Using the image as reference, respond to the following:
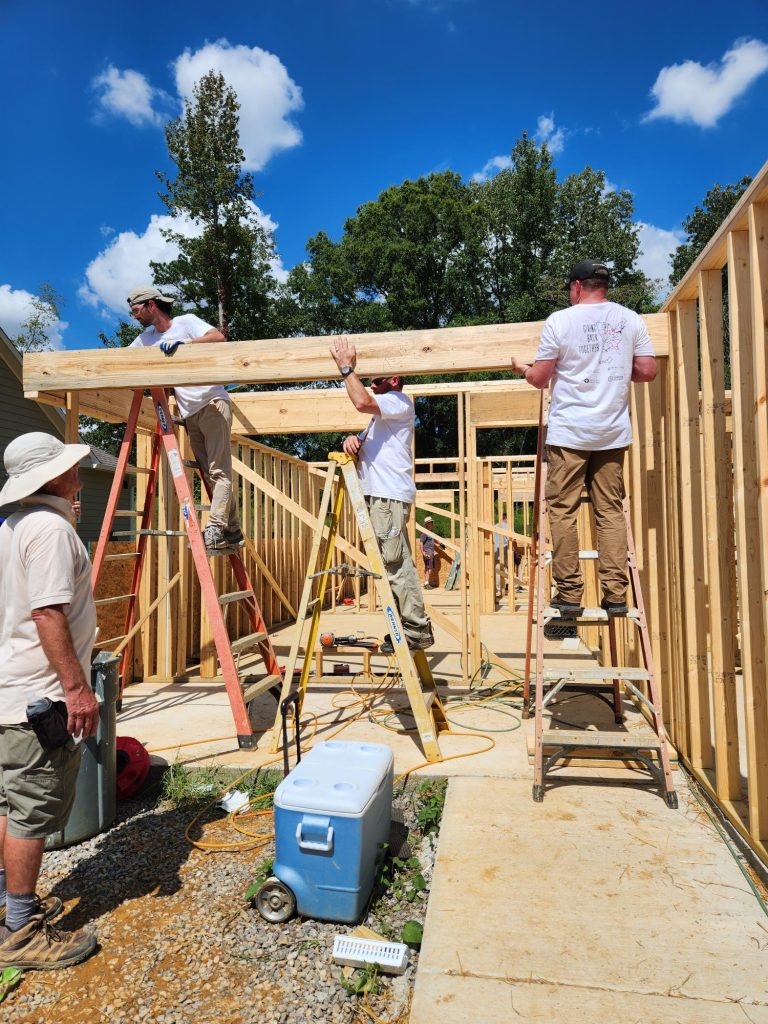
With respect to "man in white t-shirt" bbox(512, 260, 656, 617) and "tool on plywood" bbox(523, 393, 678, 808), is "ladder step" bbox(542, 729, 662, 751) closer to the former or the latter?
"tool on plywood" bbox(523, 393, 678, 808)

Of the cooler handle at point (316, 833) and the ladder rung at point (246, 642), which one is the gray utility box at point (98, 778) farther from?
the cooler handle at point (316, 833)

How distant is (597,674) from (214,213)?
2437 centimetres

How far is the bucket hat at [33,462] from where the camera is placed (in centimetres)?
210

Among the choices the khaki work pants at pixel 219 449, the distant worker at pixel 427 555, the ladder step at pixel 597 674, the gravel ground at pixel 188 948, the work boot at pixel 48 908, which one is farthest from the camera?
the distant worker at pixel 427 555

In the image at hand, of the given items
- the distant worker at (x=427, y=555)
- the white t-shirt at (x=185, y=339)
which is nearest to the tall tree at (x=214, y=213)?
the distant worker at (x=427, y=555)

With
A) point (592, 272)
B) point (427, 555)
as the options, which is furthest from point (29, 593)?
point (427, 555)

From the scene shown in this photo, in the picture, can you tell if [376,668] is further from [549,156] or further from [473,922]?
[549,156]

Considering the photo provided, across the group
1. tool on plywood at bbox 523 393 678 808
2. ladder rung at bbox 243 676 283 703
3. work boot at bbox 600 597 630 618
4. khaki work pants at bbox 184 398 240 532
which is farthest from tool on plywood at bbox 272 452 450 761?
work boot at bbox 600 597 630 618

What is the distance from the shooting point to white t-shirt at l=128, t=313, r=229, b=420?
4.01 m

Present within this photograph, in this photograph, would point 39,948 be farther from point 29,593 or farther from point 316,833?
point 29,593

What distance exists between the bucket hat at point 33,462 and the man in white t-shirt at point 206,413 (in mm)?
1734

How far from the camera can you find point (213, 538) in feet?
13.2

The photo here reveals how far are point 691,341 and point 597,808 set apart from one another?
2.33 meters

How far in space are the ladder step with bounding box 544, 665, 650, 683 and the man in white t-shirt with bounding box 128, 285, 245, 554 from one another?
2209 millimetres
